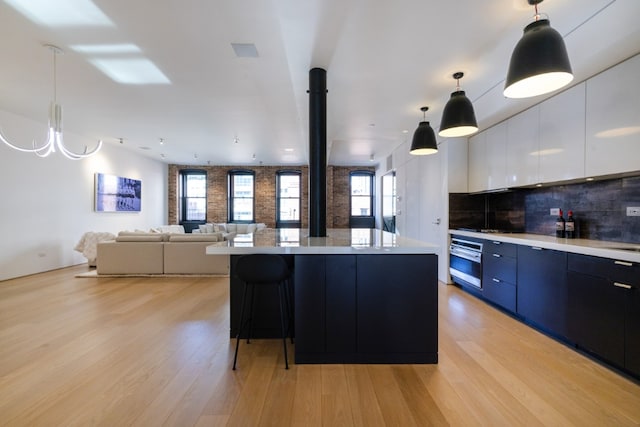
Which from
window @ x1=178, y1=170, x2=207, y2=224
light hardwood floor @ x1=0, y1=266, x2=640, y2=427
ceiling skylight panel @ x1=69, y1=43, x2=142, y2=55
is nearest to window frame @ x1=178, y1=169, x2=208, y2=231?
window @ x1=178, y1=170, x2=207, y2=224

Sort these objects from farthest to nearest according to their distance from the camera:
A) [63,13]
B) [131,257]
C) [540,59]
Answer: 1. [131,257]
2. [63,13]
3. [540,59]

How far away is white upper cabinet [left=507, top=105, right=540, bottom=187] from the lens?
329cm

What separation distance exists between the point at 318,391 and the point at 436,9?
9.03 feet

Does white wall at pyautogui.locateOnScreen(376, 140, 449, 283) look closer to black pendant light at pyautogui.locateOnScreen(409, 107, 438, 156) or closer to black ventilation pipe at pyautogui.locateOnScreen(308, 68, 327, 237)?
black pendant light at pyautogui.locateOnScreen(409, 107, 438, 156)

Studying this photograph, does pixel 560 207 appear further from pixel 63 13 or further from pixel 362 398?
pixel 63 13

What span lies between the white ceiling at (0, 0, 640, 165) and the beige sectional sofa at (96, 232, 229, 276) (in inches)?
83.2

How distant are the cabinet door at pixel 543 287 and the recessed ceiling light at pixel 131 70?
14.4ft

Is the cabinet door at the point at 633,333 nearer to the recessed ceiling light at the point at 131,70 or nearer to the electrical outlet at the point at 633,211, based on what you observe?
the electrical outlet at the point at 633,211

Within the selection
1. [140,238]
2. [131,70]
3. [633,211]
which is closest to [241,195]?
[140,238]

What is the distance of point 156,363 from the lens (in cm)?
233

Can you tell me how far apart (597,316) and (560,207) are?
1.49 m

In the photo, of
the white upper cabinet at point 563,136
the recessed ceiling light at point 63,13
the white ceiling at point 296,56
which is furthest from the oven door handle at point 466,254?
the recessed ceiling light at point 63,13

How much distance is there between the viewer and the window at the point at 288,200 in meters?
10.2

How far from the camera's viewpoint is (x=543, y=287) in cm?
282
